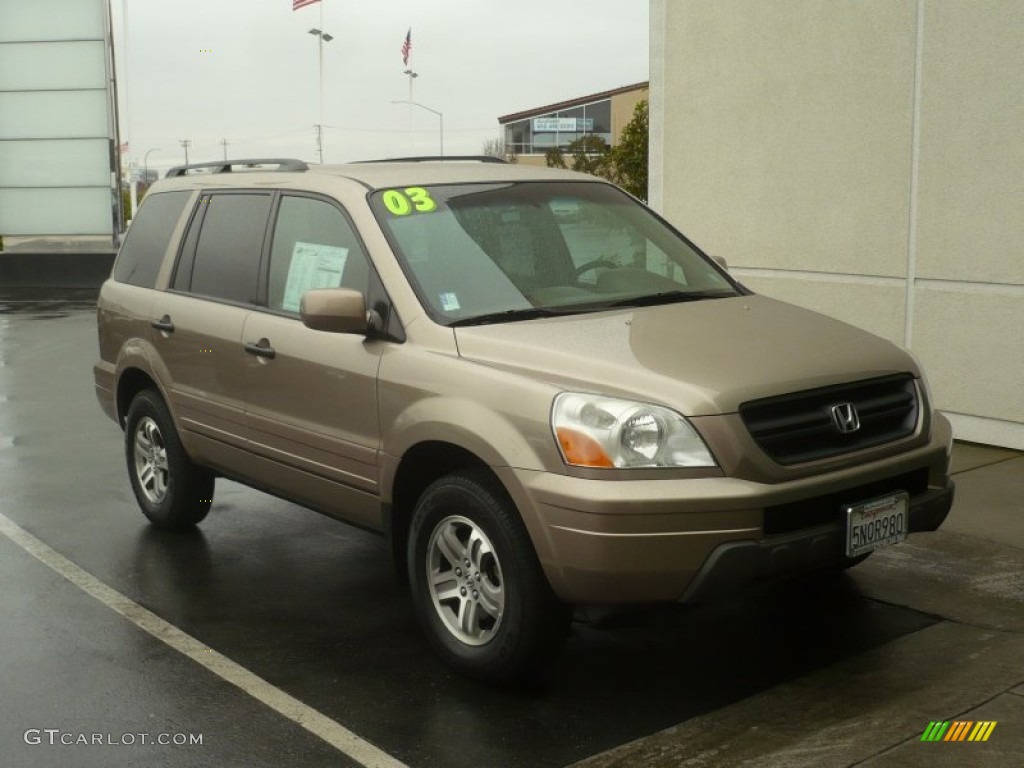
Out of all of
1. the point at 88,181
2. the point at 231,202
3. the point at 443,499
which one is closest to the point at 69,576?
the point at 231,202

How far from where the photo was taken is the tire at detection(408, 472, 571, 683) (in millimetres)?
4556

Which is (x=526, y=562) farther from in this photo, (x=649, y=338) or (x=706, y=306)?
(x=706, y=306)

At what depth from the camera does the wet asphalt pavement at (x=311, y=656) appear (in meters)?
4.41

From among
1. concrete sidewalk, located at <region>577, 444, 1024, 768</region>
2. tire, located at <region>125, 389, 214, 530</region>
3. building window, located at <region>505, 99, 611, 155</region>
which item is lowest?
concrete sidewalk, located at <region>577, 444, 1024, 768</region>

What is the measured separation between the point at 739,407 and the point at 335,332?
1748 millimetres

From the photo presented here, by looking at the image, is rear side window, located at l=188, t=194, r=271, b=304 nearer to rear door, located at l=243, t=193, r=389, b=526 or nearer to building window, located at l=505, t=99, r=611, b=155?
rear door, located at l=243, t=193, r=389, b=526

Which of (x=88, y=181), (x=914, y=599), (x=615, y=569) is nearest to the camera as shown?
(x=615, y=569)

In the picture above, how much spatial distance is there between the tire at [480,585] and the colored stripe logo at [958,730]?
1.22m

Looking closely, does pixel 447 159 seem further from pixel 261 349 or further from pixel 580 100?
pixel 580 100

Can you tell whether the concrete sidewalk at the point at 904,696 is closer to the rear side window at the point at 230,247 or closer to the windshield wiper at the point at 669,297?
the windshield wiper at the point at 669,297

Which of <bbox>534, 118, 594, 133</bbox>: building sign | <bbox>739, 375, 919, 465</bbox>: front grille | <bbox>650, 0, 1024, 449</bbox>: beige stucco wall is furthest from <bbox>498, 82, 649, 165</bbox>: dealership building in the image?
<bbox>739, 375, 919, 465</bbox>: front grille

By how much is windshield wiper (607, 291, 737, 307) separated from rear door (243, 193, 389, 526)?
102 centimetres

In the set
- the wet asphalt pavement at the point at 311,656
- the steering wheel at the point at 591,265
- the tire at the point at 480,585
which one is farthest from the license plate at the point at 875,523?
the steering wheel at the point at 591,265

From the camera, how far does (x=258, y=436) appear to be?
19.6 feet
